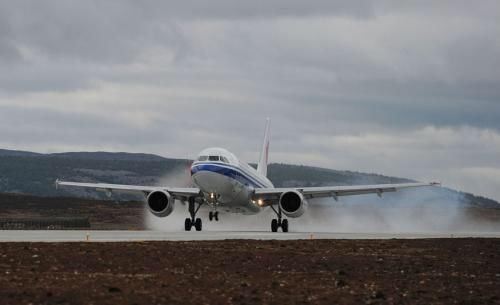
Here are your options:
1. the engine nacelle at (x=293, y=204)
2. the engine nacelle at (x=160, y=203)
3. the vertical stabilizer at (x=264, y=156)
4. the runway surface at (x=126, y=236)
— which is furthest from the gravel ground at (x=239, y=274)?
the vertical stabilizer at (x=264, y=156)

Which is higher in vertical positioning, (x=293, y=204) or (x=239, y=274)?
(x=293, y=204)

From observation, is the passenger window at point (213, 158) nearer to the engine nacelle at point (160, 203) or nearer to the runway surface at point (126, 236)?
the engine nacelle at point (160, 203)

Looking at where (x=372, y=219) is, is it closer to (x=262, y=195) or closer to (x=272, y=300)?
(x=262, y=195)

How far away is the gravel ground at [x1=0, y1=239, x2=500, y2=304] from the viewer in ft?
73.5

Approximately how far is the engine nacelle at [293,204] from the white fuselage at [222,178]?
221cm

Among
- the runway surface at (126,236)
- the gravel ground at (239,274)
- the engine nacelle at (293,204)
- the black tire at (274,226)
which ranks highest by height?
the engine nacelle at (293,204)

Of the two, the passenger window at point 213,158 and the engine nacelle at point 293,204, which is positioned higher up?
the passenger window at point 213,158

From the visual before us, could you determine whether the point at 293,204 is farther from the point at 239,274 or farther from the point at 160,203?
the point at 239,274

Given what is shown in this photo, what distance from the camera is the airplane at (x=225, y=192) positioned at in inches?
2432

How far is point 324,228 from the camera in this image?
85938mm

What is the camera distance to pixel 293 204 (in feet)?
213

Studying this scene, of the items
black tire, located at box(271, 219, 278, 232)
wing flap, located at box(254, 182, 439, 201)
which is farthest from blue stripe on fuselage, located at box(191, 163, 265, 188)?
black tire, located at box(271, 219, 278, 232)

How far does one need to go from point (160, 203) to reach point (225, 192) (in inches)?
169

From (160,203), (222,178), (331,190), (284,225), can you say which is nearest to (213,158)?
(222,178)
